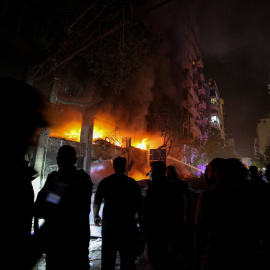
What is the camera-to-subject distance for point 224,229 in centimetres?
221

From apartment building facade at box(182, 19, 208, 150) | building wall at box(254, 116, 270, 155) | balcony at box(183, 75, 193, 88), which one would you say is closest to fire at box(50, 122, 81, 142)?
apartment building facade at box(182, 19, 208, 150)

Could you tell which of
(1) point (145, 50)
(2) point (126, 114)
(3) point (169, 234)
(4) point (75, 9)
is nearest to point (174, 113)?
(2) point (126, 114)

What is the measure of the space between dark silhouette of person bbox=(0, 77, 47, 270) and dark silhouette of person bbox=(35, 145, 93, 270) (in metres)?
0.60

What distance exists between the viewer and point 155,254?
3.43 metres

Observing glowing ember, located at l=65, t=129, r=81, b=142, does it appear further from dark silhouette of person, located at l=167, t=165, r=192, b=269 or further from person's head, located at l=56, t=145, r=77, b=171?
person's head, located at l=56, t=145, r=77, b=171

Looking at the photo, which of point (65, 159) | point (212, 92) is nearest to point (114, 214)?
point (65, 159)

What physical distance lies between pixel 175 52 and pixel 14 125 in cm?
3657

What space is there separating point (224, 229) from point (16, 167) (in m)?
2.35

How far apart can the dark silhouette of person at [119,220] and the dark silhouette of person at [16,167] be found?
163 centimetres

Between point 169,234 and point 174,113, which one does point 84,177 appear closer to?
point 169,234

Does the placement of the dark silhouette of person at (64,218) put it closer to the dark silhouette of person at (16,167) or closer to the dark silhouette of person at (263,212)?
the dark silhouette of person at (16,167)

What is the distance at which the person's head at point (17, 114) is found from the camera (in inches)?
58.3

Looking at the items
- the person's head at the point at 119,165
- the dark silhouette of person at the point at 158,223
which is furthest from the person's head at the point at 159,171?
the person's head at the point at 119,165

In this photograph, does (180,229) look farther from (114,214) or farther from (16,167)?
(16,167)
